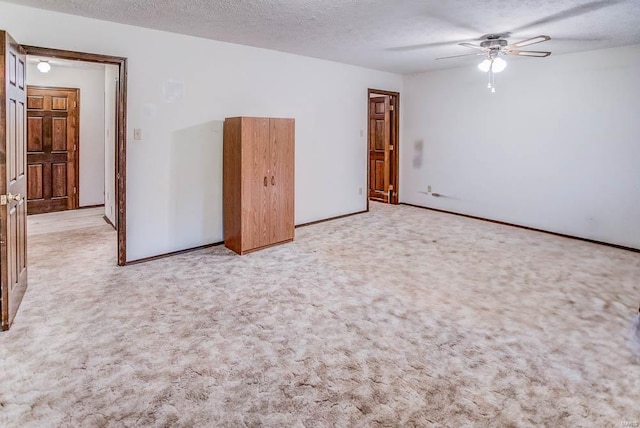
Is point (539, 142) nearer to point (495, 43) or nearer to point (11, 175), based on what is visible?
point (495, 43)

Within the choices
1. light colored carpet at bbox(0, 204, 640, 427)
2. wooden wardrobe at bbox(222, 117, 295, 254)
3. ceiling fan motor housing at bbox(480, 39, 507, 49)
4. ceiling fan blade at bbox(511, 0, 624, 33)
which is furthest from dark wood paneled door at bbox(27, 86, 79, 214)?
ceiling fan blade at bbox(511, 0, 624, 33)

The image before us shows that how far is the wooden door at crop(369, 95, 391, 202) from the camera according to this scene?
749 cm

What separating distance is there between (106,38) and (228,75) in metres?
1.30

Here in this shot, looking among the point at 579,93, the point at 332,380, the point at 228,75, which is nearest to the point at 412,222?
the point at 579,93

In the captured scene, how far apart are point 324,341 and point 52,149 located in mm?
6136

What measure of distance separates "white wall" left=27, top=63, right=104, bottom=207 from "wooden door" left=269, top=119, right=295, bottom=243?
12.2 feet

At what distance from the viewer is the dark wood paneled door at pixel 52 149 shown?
6.46 m

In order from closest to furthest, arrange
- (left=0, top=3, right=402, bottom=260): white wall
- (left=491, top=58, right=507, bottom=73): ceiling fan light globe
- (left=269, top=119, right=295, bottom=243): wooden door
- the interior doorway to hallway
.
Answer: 1. (left=0, top=3, right=402, bottom=260): white wall
2. (left=491, top=58, right=507, bottom=73): ceiling fan light globe
3. (left=269, top=119, right=295, bottom=243): wooden door
4. the interior doorway to hallway

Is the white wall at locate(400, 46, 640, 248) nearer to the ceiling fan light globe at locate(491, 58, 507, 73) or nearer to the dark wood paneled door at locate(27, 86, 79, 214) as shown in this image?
the ceiling fan light globe at locate(491, 58, 507, 73)

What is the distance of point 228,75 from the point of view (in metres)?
4.74

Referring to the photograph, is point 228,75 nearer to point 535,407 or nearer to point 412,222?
point 412,222

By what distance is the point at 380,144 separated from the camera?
769cm

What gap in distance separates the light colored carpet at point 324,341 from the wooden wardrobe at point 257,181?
29 cm

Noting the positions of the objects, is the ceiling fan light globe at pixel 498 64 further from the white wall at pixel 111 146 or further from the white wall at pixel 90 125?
the white wall at pixel 90 125
